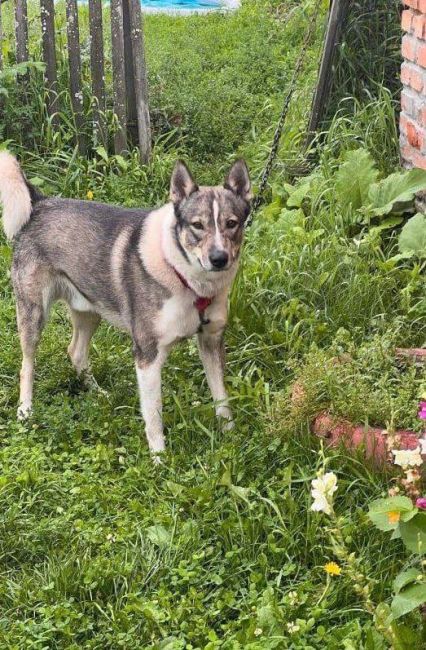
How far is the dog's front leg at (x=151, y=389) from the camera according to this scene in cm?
414

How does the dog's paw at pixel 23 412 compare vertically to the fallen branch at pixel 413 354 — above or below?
below

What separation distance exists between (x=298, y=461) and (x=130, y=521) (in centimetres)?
70

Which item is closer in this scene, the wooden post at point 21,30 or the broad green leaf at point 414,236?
the broad green leaf at point 414,236

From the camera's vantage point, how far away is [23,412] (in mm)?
4516

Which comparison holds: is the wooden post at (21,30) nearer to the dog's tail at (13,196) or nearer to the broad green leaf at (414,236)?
the dog's tail at (13,196)

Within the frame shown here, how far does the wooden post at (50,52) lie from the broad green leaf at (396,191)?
102 inches

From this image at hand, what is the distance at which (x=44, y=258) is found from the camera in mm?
4590

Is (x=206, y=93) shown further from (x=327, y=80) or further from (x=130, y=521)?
(x=130, y=521)

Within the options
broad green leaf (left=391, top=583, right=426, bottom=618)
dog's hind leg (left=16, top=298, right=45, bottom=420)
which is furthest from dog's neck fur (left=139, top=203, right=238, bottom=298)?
broad green leaf (left=391, top=583, right=426, bottom=618)

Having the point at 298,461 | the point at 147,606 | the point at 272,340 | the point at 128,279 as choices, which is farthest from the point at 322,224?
the point at 147,606

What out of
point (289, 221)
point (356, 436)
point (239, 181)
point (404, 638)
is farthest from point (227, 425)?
point (289, 221)

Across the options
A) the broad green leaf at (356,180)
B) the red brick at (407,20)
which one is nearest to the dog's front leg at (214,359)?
the broad green leaf at (356,180)

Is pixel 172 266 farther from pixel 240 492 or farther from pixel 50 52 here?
pixel 50 52

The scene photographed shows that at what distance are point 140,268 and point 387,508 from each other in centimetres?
196
